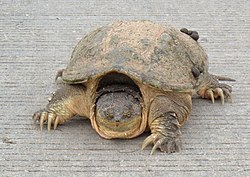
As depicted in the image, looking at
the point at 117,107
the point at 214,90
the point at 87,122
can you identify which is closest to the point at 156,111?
the point at 117,107

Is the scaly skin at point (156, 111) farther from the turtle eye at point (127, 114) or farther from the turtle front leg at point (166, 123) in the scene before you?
the turtle eye at point (127, 114)

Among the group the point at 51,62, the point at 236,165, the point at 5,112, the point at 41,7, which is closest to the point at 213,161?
the point at 236,165

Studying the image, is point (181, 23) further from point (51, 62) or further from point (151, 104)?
point (151, 104)

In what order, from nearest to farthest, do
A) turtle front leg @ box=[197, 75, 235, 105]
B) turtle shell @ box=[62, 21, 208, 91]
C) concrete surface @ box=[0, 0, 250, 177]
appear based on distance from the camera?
concrete surface @ box=[0, 0, 250, 177] < turtle shell @ box=[62, 21, 208, 91] < turtle front leg @ box=[197, 75, 235, 105]

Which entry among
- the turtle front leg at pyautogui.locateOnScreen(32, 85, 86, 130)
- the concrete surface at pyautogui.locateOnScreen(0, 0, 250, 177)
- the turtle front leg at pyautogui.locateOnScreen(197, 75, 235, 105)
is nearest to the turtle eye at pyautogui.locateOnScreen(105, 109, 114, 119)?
the concrete surface at pyautogui.locateOnScreen(0, 0, 250, 177)

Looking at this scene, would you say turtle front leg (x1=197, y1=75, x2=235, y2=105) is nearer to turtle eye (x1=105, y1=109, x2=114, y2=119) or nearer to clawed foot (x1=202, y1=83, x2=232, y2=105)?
clawed foot (x1=202, y1=83, x2=232, y2=105)

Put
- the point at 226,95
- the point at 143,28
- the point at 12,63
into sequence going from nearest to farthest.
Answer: the point at 143,28 < the point at 226,95 < the point at 12,63

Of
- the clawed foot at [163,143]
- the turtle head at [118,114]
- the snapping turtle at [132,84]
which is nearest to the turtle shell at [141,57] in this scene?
the snapping turtle at [132,84]

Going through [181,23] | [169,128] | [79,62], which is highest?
[79,62]
